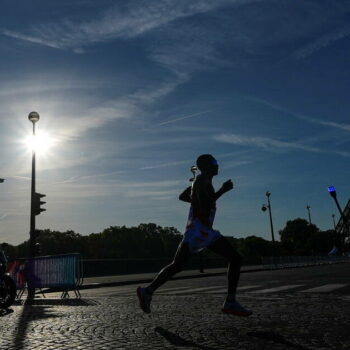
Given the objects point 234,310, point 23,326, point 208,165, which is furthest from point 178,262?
point 23,326

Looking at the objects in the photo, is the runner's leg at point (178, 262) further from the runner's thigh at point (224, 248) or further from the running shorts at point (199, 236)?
the runner's thigh at point (224, 248)

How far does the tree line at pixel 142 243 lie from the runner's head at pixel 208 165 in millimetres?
86714

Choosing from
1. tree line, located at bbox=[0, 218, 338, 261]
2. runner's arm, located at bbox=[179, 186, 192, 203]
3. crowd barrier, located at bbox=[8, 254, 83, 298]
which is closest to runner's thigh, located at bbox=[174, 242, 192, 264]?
runner's arm, located at bbox=[179, 186, 192, 203]

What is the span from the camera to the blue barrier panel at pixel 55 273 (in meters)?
13.9

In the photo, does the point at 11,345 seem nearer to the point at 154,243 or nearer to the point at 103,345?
the point at 103,345

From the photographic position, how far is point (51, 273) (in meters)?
14.1

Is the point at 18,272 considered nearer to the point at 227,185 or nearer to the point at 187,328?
the point at 187,328

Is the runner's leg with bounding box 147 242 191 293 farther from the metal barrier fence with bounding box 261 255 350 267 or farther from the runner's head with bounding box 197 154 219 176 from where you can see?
the metal barrier fence with bounding box 261 255 350 267

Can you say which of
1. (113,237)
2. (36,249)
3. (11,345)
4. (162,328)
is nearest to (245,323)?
(162,328)

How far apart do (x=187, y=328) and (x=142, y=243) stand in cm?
10903

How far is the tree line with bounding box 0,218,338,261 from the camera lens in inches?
4040

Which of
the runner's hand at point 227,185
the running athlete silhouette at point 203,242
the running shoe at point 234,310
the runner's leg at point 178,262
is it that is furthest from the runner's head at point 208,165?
the running shoe at point 234,310

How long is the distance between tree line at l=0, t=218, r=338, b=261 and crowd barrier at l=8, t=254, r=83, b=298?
255ft

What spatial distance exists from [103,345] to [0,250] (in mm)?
5912
